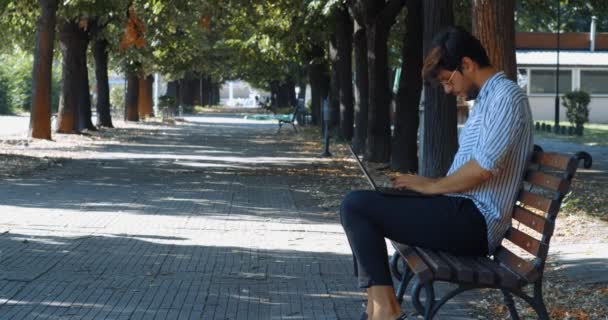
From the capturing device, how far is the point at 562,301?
7465mm

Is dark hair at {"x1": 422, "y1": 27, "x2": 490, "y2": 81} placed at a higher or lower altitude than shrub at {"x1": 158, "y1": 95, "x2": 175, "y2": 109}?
higher

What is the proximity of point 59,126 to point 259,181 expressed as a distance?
16478mm

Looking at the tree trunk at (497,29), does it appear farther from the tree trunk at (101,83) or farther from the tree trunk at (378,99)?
the tree trunk at (101,83)

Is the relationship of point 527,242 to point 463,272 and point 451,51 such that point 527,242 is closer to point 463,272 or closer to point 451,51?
point 463,272

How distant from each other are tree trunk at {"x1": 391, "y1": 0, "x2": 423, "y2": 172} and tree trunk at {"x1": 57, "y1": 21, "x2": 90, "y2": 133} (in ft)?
48.6

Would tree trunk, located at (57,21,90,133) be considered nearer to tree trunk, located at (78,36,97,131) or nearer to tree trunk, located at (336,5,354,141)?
tree trunk, located at (78,36,97,131)

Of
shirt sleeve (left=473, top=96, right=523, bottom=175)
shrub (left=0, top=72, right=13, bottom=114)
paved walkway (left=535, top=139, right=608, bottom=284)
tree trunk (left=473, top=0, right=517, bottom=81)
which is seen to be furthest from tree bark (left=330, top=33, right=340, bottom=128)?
shrub (left=0, top=72, right=13, bottom=114)

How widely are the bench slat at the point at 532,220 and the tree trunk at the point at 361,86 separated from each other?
21.3m

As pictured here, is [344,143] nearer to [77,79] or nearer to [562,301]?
[77,79]

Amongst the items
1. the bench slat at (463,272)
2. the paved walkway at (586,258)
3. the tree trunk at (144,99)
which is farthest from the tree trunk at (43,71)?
the tree trunk at (144,99)

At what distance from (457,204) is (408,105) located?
15.9 meters

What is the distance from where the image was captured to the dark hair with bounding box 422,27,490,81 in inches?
224

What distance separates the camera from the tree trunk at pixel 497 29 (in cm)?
1270

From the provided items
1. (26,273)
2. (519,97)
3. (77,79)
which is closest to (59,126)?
(77,79)
